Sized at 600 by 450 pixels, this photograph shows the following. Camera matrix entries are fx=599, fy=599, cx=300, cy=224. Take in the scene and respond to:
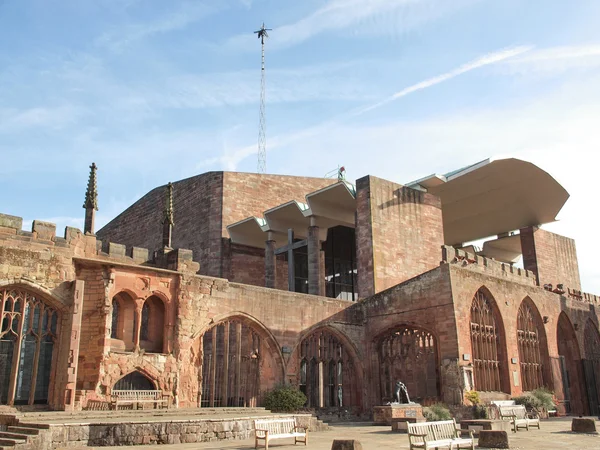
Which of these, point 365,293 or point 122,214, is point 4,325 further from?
point 122,214

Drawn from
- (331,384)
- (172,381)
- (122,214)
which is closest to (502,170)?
(331,384)

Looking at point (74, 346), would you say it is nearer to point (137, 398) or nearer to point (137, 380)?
point (137, 398)

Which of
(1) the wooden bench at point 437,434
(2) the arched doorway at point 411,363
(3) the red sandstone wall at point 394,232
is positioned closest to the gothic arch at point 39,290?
(1) the wooden bench at point 437,434

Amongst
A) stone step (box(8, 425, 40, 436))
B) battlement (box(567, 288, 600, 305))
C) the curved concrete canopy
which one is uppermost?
the curved concrete canopy

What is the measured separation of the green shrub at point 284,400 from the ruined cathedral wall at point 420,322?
12.8 ft

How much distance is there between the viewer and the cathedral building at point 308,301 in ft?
49.9

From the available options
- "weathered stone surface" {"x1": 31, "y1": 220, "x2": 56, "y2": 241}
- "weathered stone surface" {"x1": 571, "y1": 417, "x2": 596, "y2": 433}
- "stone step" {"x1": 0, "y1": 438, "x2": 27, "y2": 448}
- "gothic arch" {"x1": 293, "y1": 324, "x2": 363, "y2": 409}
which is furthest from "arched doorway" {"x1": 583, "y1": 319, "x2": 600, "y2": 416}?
"stone step" {"x1": 0, "y1": 438, "x2": 27, "y2": 448}

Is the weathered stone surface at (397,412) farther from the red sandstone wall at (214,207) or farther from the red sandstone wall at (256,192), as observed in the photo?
the red sandstone wall at (256,192)

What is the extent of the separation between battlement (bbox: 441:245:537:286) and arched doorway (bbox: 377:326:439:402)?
2789 millimetres

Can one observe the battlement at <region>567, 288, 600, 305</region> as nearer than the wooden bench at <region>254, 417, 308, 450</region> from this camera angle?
No

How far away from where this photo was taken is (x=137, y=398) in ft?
51.3

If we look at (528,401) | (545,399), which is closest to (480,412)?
(528,401)

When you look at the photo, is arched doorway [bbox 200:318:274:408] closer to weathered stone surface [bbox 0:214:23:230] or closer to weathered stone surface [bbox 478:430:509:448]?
weathered stone surface [bbox 0:214:23:230]

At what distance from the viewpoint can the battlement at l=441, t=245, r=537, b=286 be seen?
20.7m
